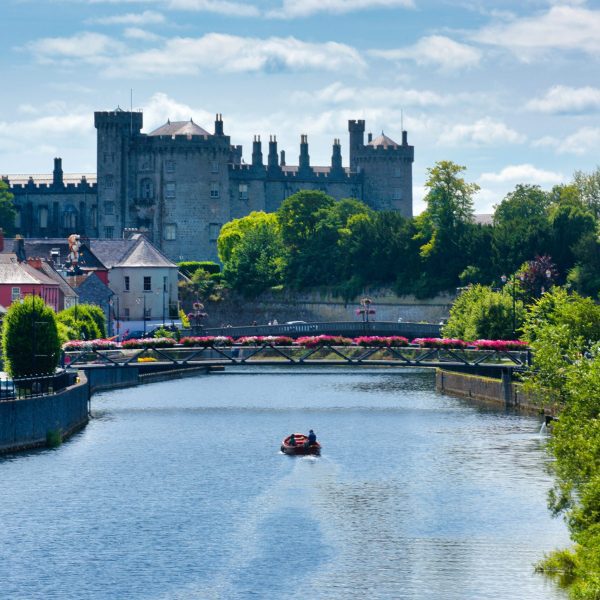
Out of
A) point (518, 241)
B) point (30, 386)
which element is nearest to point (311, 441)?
point (30, 386)

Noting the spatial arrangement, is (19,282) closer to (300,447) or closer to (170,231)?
(300,447)

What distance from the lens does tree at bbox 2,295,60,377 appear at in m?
86.1

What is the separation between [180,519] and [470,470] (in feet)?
51.6

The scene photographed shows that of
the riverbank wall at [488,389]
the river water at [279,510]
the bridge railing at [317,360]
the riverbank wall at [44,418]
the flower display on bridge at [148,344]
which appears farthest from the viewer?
the flower display on bridge at [148,344]

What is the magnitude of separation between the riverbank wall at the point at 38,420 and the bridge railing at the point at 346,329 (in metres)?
49.2

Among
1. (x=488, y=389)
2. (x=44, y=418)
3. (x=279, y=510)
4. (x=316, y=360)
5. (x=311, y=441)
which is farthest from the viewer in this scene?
(x=488, y=389)

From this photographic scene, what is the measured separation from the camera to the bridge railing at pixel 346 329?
440ft

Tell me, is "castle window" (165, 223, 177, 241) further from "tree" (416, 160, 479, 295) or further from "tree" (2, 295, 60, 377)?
"tree" (2, 295, 60, 377)

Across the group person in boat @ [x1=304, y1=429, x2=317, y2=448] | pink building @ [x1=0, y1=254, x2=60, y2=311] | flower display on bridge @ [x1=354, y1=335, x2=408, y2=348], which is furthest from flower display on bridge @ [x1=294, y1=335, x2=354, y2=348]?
pink building @ [x1=0, y1=254, x2=60, y2=311]

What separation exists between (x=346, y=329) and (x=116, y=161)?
221 feet

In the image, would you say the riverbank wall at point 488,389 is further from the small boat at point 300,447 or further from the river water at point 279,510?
the small boat at point 300,447

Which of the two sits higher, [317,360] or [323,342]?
[323,342]

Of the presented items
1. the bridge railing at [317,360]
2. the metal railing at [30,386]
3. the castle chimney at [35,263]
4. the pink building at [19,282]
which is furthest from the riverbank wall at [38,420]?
the castle chimney at [35,263]

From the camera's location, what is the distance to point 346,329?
447ft
